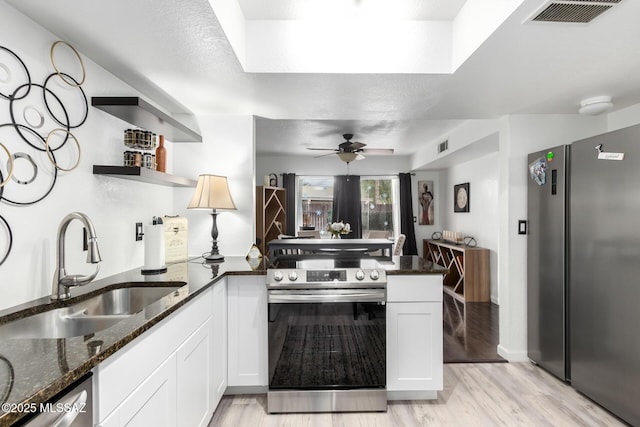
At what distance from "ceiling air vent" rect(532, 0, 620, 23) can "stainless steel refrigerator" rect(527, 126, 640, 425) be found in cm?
91

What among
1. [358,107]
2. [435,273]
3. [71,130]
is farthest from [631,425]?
[71,130]

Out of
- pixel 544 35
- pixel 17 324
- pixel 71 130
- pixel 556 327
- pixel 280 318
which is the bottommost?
pixel 556 327

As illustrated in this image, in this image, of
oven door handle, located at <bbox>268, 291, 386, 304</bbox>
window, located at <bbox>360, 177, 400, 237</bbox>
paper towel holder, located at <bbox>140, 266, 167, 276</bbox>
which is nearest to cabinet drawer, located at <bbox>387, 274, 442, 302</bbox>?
oven door handle, located at <bbox>268, 291, 386, 304</bbox>

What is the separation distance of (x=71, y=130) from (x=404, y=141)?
176 inches

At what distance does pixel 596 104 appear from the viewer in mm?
2582

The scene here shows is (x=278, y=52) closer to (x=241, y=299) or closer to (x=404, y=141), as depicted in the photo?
(x=241, y=299)

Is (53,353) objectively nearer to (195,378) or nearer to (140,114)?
(195,378)

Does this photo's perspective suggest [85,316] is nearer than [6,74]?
No

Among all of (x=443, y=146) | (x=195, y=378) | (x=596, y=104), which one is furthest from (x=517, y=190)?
(x=195, y=378)

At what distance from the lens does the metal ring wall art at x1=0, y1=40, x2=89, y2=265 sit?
135 centimetres

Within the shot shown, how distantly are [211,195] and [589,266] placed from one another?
2.71 metres

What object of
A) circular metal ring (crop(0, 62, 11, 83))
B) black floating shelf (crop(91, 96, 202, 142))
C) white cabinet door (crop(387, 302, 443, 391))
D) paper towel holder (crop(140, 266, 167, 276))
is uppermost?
black floating shelf (crop(91, 96, 202, 142))

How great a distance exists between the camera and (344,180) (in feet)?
21.7

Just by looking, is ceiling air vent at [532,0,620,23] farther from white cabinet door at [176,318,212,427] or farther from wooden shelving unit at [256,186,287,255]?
wooden shelving unit at [256,186,287,255]
